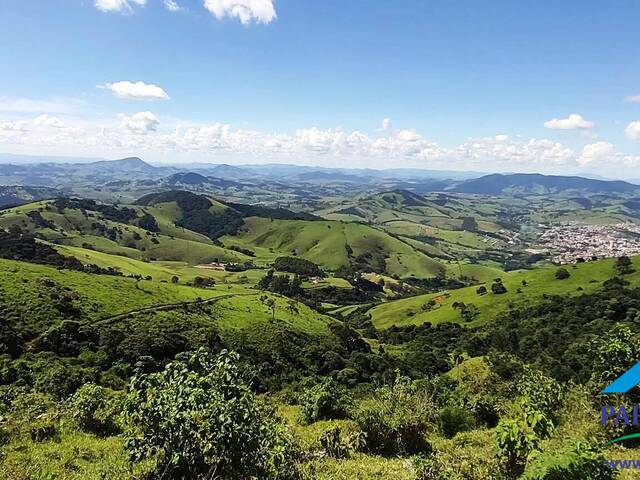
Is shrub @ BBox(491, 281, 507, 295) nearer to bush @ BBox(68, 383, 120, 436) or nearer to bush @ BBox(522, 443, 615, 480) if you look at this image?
bush @ BBox(68, 383, 120, 436)

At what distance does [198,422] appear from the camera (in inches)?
566

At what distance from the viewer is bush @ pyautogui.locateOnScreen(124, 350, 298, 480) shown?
1431 centimetres

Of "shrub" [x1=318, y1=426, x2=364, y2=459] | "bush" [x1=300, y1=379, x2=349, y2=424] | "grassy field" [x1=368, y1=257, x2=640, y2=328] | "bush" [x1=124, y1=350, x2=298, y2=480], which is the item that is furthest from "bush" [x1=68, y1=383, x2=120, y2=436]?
"grassy field" [x1=368, y1=257, x2=640, y2=328]

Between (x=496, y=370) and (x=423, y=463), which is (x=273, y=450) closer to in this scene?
A: (x=423, y=463)

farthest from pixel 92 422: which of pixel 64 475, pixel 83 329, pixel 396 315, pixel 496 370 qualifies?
pixel 396 315

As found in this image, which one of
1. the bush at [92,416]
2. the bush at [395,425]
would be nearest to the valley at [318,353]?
the bush at [395,425]

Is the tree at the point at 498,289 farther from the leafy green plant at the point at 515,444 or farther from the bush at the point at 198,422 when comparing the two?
the bush at the point at 198,422

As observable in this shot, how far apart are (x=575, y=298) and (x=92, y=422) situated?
164327mm

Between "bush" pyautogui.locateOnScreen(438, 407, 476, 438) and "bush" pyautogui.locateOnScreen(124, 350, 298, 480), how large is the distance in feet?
59.2

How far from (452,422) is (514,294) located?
16591 centimetres

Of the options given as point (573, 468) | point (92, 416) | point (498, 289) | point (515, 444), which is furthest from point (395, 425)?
point (498, 289)

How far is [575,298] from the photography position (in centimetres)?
15338

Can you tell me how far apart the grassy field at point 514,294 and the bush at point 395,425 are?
147 meters

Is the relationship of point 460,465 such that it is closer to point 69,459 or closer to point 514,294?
point 69,459
